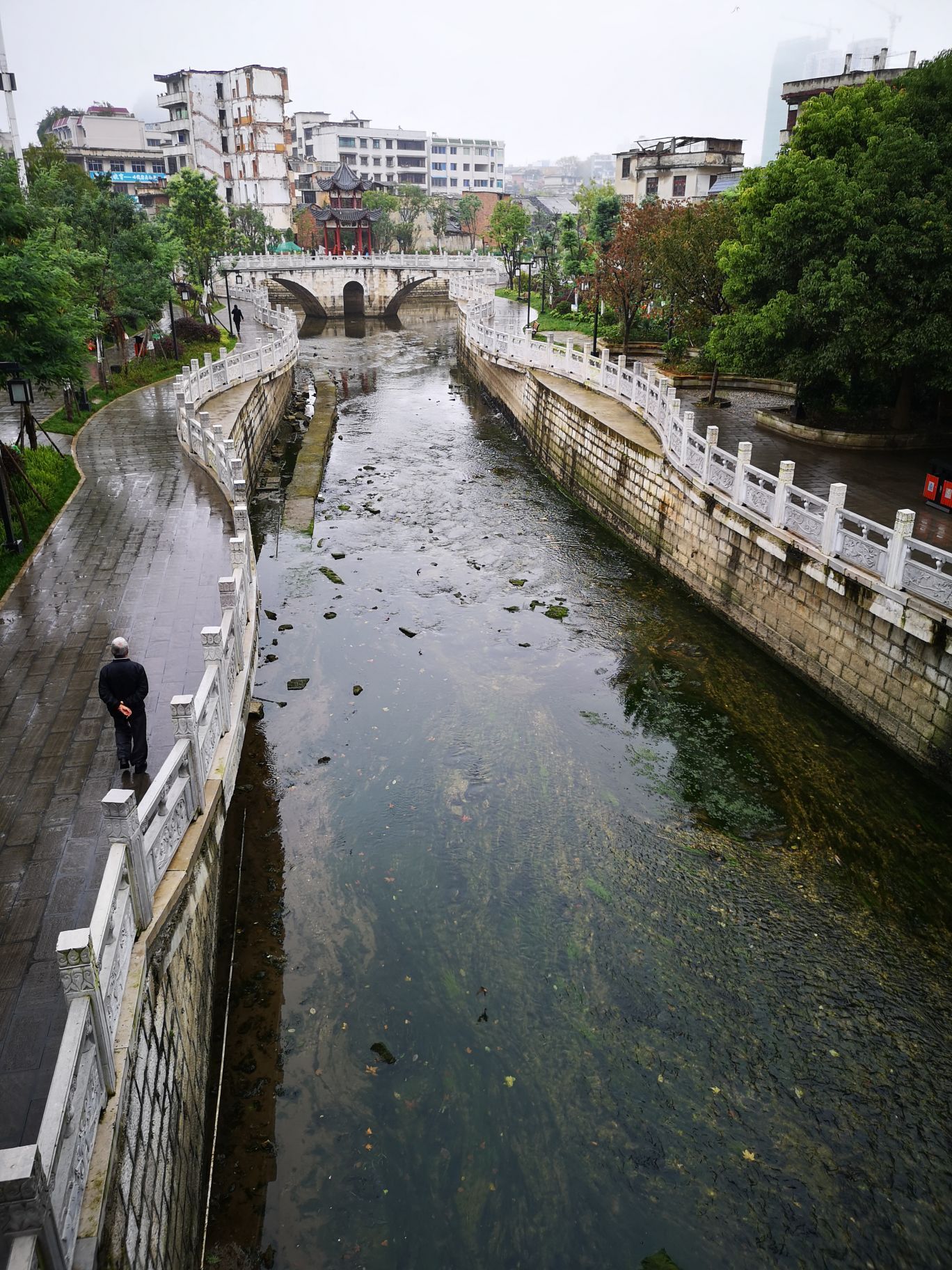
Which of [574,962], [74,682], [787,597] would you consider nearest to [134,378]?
[74,682]

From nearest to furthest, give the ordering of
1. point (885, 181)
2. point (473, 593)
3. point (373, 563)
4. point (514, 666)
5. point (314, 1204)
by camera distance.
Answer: point (314, 1204), point (514, 666), point (885, 181), point (473, 593), point (373, 563)

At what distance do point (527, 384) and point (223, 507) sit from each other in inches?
644

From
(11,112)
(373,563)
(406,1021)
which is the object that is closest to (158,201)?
(11,112)

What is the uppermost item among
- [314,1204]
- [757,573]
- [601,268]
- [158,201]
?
[158,201]

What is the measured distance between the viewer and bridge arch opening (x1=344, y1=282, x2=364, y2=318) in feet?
220

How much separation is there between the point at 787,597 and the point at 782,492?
175 cm

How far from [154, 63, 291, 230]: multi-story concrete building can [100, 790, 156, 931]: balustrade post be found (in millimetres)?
90052

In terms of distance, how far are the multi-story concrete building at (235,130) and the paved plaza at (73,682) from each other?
256 ft

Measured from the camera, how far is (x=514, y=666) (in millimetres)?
15430

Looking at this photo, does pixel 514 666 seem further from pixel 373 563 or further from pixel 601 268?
pixel 601 268

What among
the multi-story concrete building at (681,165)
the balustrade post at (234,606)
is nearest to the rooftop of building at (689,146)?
the multi-story concrete building at (681,165)

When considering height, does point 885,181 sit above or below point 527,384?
above

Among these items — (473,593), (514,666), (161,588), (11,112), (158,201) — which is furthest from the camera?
(158,201)

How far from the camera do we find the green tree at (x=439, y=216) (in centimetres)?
9619
